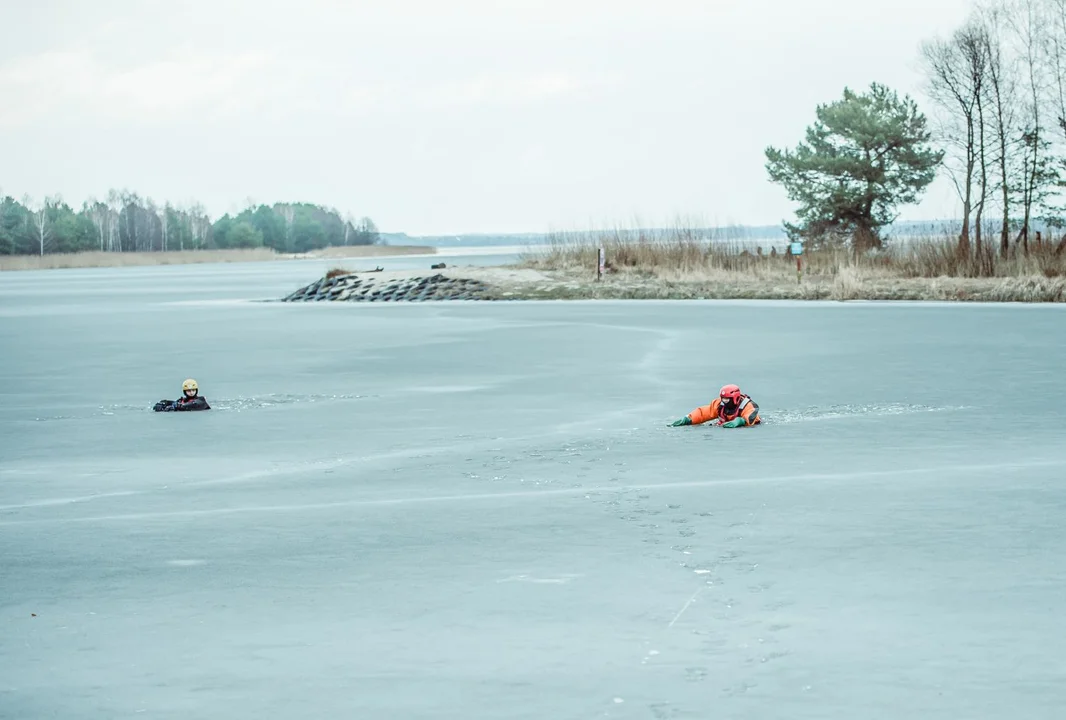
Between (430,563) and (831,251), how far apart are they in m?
41.0

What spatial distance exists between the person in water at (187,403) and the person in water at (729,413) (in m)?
4.55

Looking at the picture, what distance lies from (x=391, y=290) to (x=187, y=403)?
2776 centimetres

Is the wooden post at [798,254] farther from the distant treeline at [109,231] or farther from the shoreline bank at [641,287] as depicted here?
the distant treeline at [109,231]

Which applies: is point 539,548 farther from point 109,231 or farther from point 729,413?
point 109,231

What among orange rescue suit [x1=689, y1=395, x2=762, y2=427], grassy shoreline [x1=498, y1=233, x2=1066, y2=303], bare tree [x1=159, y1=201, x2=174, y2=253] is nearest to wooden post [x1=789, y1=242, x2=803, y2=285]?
grassy shoreline [x1=498, y1=233, x2=1066, y2=303]

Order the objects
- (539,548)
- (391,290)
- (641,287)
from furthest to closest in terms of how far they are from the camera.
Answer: (391,290), (641,287), (539,548)

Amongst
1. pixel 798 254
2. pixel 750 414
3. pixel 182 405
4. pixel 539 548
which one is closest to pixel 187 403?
pixel 182 405

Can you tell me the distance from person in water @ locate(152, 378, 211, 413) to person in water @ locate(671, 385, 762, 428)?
4.55 meters

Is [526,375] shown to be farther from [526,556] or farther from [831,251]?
[831,251]

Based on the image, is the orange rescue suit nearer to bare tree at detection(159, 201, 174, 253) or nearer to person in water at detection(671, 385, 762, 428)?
person in water at detection(671, 385, 762, 428)

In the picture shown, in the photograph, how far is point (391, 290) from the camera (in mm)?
41094

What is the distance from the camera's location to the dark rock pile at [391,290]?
39.6m

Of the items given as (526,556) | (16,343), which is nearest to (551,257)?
(16,343)

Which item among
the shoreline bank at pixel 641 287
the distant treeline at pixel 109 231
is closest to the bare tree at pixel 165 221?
the distant treeline at pixel 109 231
